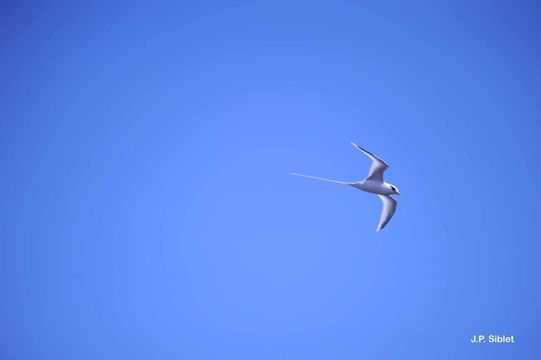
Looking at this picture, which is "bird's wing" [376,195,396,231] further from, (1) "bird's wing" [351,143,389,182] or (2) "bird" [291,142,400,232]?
(1) "bird's wing" [351,143,389,182]

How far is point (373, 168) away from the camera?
1007 cm

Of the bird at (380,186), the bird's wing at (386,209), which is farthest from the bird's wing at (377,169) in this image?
the bird's wing at (386,209)

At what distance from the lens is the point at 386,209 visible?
452 inches

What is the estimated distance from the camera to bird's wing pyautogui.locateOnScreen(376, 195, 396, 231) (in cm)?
1138

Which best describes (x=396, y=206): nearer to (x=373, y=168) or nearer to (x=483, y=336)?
(x=373, y=168)

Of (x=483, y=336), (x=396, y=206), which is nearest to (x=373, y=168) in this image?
(x=396, y=206)

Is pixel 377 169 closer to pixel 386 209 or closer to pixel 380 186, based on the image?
pixel 380 186

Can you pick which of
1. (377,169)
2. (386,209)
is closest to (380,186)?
(377,169)

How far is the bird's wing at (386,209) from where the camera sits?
11.4m

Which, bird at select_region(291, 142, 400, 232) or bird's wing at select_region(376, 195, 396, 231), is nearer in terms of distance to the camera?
bird at select_region(291, 142, 400, 232)

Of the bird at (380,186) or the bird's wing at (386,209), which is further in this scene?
the bird's wing at (386,209)

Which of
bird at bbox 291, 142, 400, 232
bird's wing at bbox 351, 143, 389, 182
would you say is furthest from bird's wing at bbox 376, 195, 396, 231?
bird's wing at bbox 351, 143, 389, 182

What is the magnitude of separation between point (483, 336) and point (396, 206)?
4819mm

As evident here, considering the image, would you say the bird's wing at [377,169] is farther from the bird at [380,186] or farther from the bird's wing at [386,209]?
the bird's wing at [386,209]
